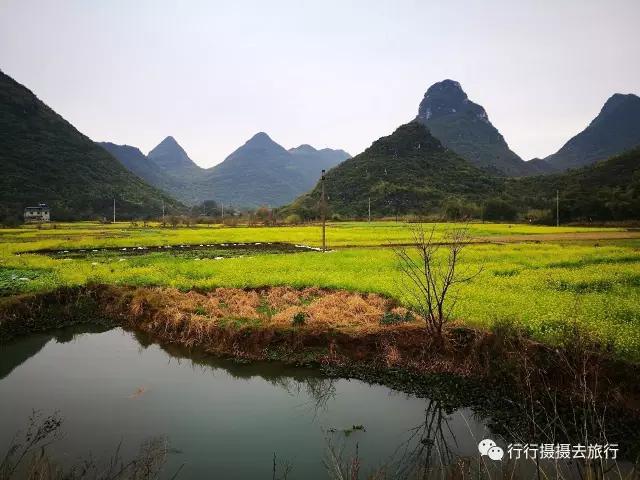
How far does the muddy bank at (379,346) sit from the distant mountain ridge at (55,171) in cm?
6173

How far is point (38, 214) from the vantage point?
6500cm

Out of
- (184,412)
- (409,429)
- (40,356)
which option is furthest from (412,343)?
(40,356)

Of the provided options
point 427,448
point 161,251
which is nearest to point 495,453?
point 427,448

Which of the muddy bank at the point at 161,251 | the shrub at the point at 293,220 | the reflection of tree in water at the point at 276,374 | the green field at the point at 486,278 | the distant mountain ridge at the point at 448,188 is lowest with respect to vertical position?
the reflection of tree in water at the point at 276,374

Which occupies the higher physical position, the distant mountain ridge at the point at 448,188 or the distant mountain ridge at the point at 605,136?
the distant mountain ridge at the point at 605,136

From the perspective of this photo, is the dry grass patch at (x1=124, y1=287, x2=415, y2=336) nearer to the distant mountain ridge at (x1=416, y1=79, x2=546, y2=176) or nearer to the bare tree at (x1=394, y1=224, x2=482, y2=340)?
the bare tree at (x1=394, y1=224, x2=482, y2=340)

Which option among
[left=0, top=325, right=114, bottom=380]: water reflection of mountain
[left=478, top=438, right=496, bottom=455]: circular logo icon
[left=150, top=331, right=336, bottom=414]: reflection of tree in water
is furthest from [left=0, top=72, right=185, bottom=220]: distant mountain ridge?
[left=478, top=438, right=496, bottom=455]: circular logo icon

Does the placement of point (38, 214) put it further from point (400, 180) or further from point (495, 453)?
point (495, 453)

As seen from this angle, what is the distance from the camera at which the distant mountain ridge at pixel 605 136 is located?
502 feet

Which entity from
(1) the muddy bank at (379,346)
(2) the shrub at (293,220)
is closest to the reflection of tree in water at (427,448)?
(1) the muddy bank at (379,346)

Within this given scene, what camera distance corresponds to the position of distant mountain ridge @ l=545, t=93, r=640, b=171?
502ft

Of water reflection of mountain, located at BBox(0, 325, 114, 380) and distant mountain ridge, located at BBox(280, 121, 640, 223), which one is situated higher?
distant mountain ridge, located at BBox(280, 121, 640, 223)

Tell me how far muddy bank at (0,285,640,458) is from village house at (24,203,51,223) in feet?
202

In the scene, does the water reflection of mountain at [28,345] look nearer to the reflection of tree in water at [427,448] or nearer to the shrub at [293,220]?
the reflection of tree in water at [427,448]
